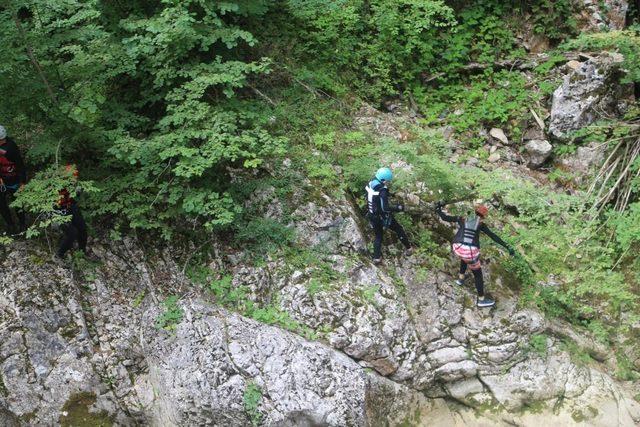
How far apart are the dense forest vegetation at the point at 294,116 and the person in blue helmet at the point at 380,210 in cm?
58

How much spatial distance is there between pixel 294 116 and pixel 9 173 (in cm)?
431

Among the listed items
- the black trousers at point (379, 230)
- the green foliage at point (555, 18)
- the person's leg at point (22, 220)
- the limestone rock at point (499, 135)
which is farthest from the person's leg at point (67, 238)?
the green foliage at point (555, 18)

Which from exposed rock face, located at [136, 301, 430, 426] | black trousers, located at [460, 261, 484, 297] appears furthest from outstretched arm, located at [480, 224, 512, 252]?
exposed rock face, located at [136, 301, 430, 426]

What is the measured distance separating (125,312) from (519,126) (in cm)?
771

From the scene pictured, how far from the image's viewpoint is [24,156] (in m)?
7.61

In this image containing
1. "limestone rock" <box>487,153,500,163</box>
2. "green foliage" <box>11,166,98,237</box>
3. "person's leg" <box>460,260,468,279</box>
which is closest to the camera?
"green foliage" <box>11,166,98,237</box>

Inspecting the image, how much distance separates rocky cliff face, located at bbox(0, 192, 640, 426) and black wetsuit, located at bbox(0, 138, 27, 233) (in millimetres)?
653

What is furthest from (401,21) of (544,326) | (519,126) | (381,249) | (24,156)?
(24,156)

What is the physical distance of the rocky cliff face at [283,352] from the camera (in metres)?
6.43

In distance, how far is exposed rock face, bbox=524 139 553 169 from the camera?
9.43 meters

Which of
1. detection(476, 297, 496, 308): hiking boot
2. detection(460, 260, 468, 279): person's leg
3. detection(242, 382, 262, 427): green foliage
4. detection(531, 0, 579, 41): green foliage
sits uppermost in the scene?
detection(531, 0, 579, 41): green foliage

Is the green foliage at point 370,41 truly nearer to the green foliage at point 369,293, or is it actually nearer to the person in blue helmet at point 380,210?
the person in blue helmet at point 380,210

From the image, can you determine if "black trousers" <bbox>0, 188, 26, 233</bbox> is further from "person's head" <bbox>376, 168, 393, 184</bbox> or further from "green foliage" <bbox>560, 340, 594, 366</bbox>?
Result: "green foliage" <bbox>560, 340, 594, 366</bbox>

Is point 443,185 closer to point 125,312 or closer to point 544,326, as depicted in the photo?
point 544,326
